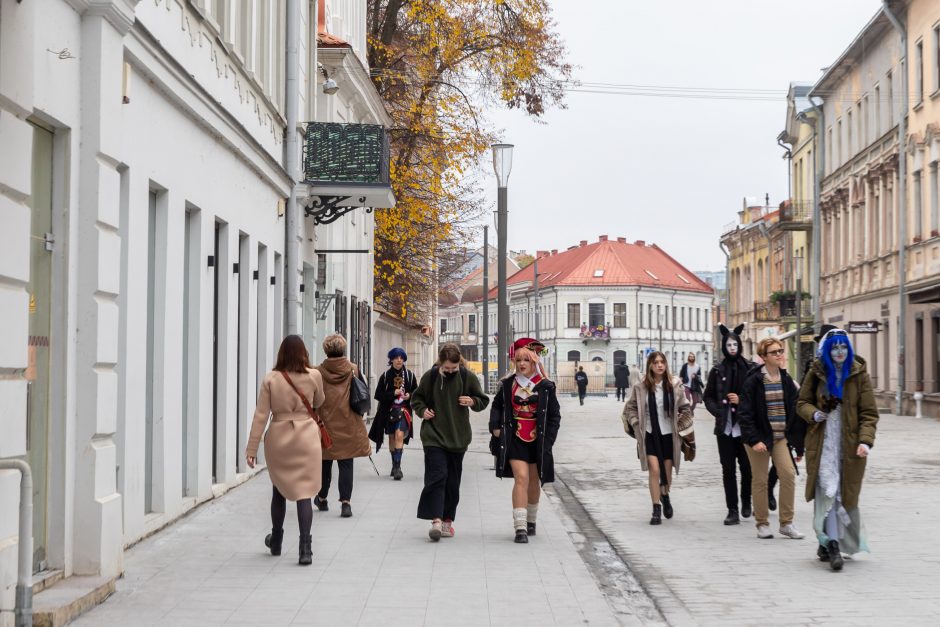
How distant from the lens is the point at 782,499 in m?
11.3

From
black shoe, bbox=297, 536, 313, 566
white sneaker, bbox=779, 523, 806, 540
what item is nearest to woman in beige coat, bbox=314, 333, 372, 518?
black shoe, bbox=297, 536, 313, 566

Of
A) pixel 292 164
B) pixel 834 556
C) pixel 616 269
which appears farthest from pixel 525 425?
pixel 616 269

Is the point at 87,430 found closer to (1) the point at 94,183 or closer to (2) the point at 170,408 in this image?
(1) the point at 94,183

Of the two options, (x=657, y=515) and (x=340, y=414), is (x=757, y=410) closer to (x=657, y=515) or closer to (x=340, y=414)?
(x=657, y=515)

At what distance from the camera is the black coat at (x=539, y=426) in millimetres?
11031

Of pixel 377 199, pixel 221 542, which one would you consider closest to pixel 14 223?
pixel 221 542

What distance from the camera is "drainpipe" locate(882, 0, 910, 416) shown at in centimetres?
3709

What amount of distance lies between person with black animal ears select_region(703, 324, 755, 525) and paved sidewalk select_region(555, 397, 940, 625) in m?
0.42

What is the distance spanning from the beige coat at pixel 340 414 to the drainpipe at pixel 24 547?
6.10 meters

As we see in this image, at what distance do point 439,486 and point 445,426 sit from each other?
491 mm

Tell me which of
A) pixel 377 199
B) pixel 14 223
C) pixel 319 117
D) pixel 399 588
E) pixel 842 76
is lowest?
pixel 399 588

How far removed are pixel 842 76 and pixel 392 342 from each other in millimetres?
17956

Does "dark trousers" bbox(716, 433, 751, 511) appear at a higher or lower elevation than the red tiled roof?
lower

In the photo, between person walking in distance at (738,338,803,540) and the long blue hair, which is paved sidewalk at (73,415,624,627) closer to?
person walking in distance at (738,338,803,540)
